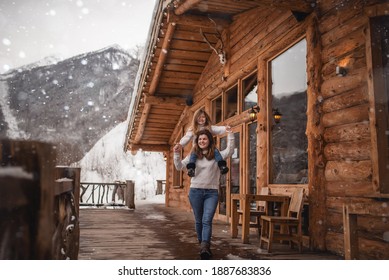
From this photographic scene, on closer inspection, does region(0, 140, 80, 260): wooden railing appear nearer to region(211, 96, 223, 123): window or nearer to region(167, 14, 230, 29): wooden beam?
region(167, 14, 230, 29): wooden beam

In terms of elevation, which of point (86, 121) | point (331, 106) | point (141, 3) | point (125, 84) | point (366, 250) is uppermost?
point (125, 84)

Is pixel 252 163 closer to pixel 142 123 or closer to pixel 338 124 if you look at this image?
pixel 338 124

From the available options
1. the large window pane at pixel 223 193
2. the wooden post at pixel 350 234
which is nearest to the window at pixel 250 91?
the large window pane at pixel 223 193

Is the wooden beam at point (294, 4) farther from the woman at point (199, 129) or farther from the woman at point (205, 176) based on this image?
the woman at point (205, 176)

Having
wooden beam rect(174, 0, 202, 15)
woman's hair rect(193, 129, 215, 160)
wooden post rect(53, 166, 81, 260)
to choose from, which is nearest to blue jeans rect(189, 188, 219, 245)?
woman's hair rect(193, 129, 215, 160)

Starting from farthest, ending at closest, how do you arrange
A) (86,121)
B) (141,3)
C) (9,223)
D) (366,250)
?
1. (86,121)
2. (141,3)
3. (366,250)
4. (9,223)

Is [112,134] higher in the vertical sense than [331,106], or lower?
higher

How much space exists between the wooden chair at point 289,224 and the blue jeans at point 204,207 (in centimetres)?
83

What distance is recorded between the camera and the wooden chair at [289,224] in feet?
14.8

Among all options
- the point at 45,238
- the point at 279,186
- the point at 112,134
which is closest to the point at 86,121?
the point at 112,134

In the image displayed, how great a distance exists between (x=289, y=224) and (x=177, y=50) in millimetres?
6020

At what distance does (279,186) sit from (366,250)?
1996 millimetres
